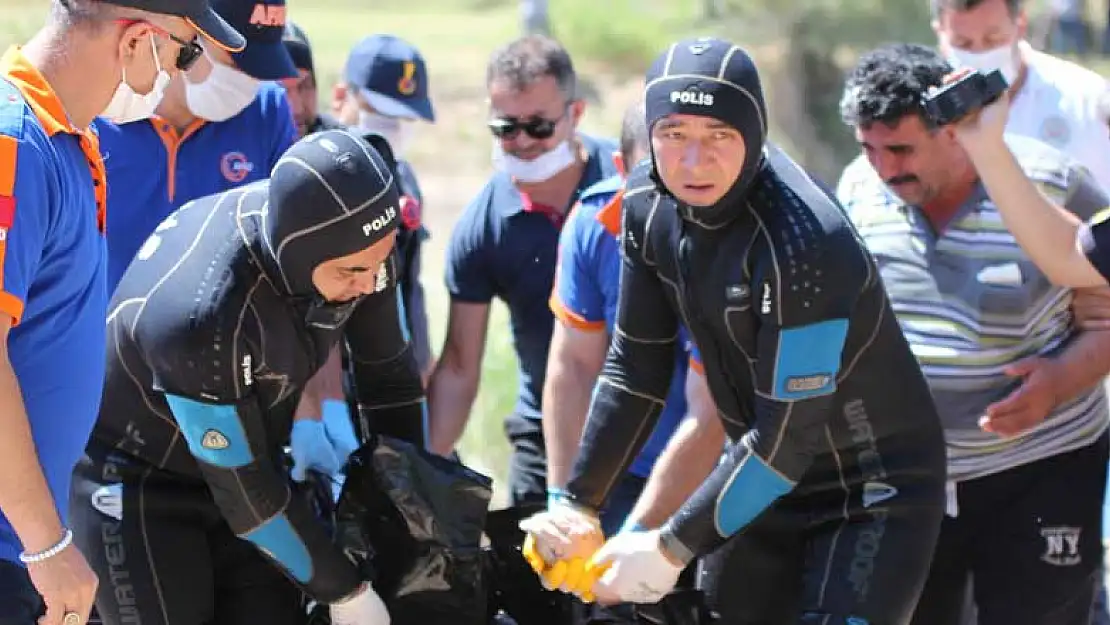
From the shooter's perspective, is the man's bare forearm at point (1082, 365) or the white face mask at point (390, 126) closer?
the man's bare forearm at point (1082, 365)

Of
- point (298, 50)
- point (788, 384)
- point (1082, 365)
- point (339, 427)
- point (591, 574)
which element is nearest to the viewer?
point (788, 384)

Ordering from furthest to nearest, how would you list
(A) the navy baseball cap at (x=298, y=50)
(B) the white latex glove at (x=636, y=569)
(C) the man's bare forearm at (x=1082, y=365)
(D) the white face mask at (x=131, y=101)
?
(A) the navy baseball cap at (x=298, y=50) < (C) the man's bare forearm at (x=1082, y=365) < (B) the white latex glove at (x=636, y=569) < (D) the white face mask at (x=131, y=101)

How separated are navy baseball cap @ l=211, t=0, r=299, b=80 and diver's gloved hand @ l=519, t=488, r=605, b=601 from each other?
5.45 ft

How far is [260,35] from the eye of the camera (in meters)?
4.73

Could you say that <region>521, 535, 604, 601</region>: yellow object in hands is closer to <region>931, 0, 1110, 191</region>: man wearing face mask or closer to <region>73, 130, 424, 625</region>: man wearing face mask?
<region>73, 130, 424, 625</region>: man wearing face mask

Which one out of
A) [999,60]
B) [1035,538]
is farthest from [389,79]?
[1035,538]

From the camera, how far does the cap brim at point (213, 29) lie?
2998 millimetres

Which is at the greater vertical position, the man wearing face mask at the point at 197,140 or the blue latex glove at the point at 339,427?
the man wearing face mask at the point at 197,140

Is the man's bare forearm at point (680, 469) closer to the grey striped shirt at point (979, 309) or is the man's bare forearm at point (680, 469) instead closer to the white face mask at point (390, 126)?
the grey striped shirt at point (979, 309)

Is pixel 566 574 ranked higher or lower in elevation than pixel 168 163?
lower

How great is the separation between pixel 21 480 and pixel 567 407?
2.01 m

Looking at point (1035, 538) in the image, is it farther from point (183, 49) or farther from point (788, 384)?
point (183, 49)

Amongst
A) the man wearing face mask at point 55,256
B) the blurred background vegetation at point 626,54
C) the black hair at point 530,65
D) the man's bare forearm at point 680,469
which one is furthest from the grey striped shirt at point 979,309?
the blurred background vegetation at point 626,54

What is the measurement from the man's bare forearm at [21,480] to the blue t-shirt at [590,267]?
6.24 feet
